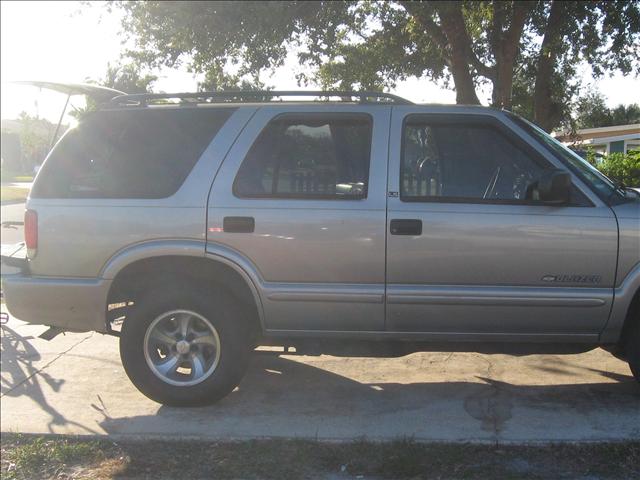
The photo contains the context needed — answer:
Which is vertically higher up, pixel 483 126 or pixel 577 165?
pixel 483 126

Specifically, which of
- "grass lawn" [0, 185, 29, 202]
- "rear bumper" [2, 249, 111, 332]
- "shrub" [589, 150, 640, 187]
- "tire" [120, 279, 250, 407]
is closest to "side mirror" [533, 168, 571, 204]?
"tire" [120, 279, 250, 407]

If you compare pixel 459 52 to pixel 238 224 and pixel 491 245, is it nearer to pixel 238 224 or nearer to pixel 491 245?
pixel 491 245

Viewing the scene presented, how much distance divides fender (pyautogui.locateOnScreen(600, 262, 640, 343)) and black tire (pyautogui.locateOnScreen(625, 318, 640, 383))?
143mm

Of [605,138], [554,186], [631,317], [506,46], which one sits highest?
[506,46]

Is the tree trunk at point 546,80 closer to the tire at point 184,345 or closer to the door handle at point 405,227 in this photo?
the door handle at point 405,227

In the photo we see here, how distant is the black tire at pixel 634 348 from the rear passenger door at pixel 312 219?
5.55 feet

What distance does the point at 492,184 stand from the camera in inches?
161

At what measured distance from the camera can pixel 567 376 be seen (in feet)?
16.1

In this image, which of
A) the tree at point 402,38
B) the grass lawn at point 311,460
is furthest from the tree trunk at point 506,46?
the grass lawn at point 311,460

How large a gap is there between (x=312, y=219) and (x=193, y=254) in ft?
2.69

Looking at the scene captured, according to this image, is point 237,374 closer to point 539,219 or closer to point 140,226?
point 140,226

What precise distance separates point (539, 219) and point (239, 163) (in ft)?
6.52

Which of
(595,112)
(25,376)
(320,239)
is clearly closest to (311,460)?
(320,239)

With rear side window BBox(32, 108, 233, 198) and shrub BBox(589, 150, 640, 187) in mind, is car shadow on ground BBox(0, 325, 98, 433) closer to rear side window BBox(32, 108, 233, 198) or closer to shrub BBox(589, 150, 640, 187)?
rear side window BBox(32, 108, 233, 198)
